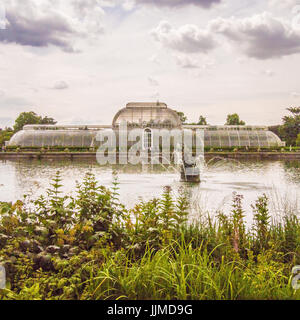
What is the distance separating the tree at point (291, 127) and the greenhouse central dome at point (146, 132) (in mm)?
4080

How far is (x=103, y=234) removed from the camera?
4.38 metres

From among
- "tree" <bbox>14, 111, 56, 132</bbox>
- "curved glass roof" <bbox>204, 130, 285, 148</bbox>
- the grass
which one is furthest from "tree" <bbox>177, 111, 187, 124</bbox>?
the grass

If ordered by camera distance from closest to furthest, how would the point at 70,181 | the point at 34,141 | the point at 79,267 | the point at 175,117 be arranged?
1. the point at 79,267
2. the point at 70,181
3. the point at 34,141
4. the point at 175,117

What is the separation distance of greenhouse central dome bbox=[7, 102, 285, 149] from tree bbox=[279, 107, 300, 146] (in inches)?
161

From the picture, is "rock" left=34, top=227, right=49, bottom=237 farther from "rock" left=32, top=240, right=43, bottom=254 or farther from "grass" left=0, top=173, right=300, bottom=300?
"rock" left=32, top=240, right=43, bottom=254

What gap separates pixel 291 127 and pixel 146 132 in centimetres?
2405

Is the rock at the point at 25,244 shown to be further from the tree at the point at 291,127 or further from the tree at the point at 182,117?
the tree at the point at 182,117

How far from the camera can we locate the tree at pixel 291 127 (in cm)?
5441

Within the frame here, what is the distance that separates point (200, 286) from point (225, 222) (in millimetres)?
2634

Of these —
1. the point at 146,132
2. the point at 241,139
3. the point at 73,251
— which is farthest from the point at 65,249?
the point at 241,139

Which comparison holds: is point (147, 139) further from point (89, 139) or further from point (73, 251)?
point (73, 251)

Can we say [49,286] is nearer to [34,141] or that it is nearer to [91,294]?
[91,294]

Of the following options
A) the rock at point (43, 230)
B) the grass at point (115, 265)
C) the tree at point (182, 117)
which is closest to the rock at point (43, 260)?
the grass at point (115, 265)
